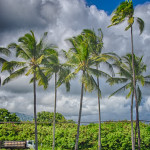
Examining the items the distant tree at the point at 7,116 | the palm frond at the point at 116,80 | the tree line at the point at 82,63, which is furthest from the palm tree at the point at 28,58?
the distant tree at the point at 7,116

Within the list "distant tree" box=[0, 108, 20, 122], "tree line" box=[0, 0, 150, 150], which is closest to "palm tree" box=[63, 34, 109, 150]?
"tree line" box=[0, 0, 150, 150]

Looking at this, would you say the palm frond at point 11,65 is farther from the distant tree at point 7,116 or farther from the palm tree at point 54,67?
the distant tree at point 7,116

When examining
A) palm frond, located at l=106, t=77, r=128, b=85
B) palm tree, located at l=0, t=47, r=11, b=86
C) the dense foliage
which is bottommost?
the dense foliage

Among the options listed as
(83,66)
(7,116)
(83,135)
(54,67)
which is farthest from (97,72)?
(7,116)

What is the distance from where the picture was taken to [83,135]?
26.7 meters

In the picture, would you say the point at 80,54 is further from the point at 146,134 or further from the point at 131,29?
the point at 146,134

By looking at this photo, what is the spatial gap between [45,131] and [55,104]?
4287 mm

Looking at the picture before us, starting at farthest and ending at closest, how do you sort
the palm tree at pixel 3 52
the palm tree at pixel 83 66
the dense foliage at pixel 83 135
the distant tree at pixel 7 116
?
the distant tree at pixel 7 116 → the dense foliage at pixel 83 135 → the palm tree at pixel 3 52 → the palm tree at pixel 83 66

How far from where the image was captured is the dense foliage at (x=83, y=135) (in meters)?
25.3

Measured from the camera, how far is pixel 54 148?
2564cm

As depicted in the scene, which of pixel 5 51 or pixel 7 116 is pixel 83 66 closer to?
pixel 5 51

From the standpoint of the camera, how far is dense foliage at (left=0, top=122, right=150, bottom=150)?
25.3 m

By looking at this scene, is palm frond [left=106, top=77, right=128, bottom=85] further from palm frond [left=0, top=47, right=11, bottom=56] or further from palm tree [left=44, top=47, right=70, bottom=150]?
palm frond [left=0, top=47, right=11, bottom=56]

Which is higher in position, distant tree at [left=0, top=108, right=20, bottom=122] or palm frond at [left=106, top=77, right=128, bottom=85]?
palm frond at [left=106, top=77, right=128, bottom=85]
